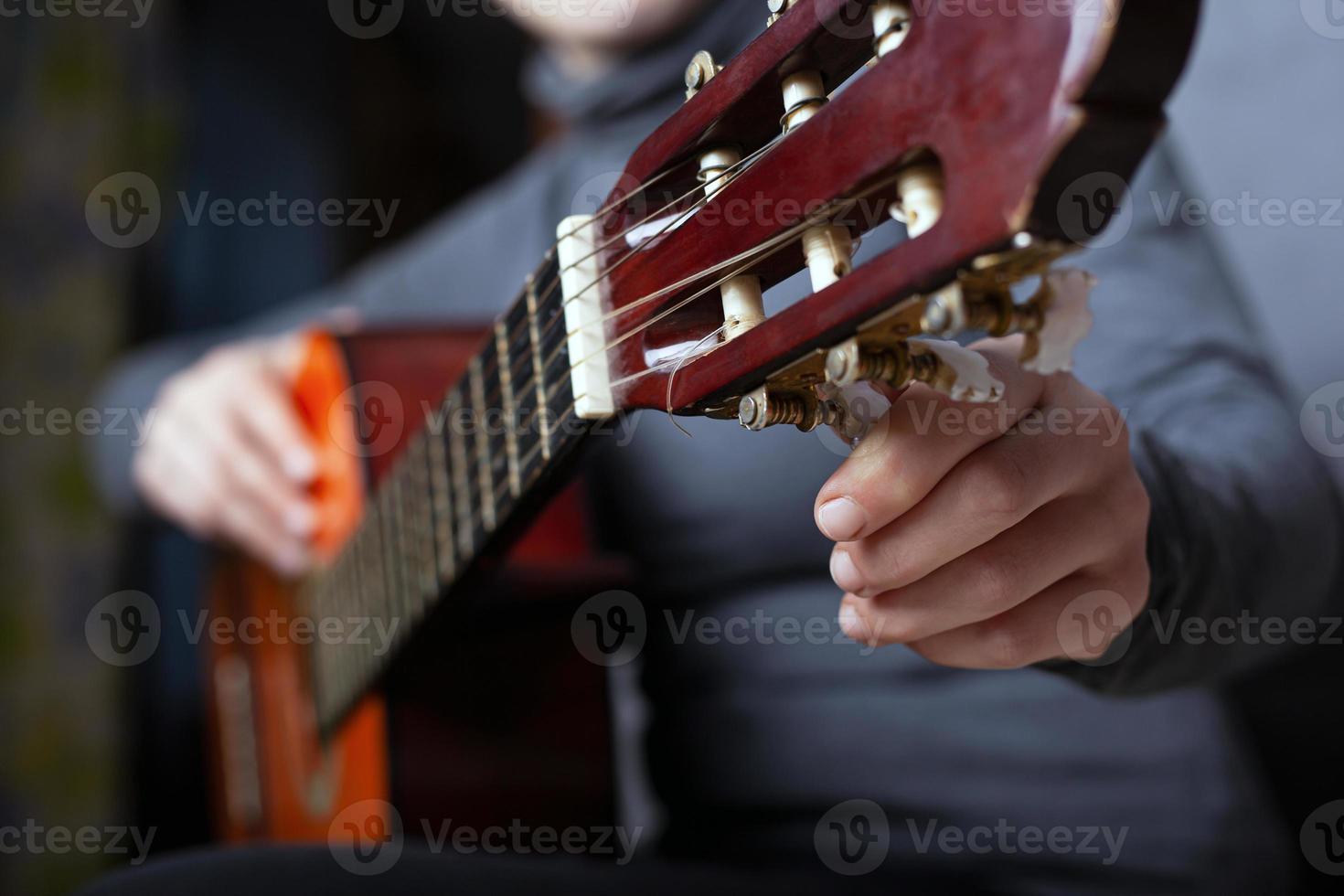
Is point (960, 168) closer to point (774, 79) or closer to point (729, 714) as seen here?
point (774, 79)

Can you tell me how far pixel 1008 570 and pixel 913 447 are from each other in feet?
0.22

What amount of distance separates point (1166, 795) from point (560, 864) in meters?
0.41

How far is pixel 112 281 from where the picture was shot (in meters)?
1.55

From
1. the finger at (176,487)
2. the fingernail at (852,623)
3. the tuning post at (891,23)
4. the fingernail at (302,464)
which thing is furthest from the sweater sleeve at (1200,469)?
the finger at (176,487)

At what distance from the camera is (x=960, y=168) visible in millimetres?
265

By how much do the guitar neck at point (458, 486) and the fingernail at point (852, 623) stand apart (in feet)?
0.42

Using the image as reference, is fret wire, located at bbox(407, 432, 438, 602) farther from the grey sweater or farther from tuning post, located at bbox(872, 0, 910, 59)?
tuning post, located at bbox(872, 0, 910, 59)

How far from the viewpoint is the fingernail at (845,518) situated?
0.33 meters

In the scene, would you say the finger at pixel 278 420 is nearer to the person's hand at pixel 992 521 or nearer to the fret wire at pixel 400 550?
the fret wire at pixel 400 550

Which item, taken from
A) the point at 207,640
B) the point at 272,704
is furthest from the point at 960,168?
the point at 207,640

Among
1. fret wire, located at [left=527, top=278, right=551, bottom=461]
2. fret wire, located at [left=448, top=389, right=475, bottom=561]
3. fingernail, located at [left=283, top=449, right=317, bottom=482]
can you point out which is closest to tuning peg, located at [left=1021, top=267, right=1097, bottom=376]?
fret wire, located at [left=527, top=278, right=551, bottom=461]

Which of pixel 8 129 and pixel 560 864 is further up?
pixel 8 129

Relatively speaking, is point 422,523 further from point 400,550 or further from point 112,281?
point 112,281

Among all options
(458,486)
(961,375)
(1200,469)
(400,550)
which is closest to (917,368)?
(961,375)
